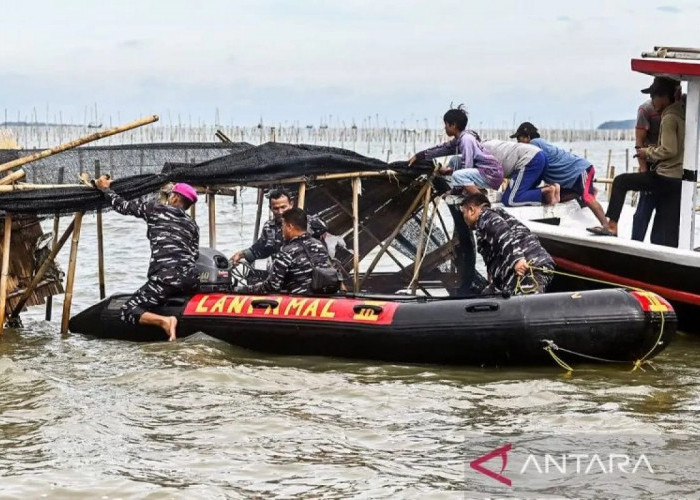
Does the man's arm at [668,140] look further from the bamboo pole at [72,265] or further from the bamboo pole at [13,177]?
the bamboo pole at [13,177]

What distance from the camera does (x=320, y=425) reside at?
27.7ft

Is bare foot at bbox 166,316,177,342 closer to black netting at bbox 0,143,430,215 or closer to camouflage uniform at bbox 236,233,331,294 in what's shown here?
camouflage uniform at bbox 236,233,331,294

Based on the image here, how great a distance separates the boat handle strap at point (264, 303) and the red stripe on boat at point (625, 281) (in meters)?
3.73

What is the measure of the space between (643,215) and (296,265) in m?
4.13

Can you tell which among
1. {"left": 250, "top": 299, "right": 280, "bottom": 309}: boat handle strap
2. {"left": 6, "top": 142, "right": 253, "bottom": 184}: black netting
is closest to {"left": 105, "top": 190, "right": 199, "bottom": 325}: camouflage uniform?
{"left": 250, "top": 299, "right": 280, "bottom": 309}: boat handle strap

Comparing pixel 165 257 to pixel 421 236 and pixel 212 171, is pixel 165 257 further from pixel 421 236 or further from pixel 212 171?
pixel 421 236

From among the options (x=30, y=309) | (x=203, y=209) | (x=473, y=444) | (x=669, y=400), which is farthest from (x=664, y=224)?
(x=203, y=209)

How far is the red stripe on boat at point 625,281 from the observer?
11.5m

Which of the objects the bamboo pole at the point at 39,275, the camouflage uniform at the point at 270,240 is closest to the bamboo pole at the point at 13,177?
the bamboo pole at the point at 39,275

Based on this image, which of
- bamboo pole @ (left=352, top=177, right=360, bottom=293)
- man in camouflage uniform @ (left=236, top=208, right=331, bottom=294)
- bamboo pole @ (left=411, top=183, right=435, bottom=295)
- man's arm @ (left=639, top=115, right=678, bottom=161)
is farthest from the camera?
bamboo pole @ (left=411, top=183, right=435, bottom=295)

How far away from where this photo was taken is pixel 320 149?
12.9 metres

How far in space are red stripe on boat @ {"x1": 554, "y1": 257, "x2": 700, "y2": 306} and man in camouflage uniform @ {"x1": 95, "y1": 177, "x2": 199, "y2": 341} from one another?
424cm

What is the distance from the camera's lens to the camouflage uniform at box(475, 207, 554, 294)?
10.8 meters

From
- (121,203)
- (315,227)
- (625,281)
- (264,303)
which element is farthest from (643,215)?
(121,203)
